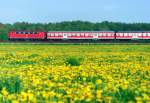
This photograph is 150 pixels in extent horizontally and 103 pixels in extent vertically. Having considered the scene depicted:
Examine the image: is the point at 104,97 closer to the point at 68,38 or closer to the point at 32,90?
the point at 32,90

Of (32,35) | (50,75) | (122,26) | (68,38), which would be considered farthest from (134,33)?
(50,75)

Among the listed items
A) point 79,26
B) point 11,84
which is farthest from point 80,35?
point 11,84

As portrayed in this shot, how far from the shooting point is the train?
8238cm

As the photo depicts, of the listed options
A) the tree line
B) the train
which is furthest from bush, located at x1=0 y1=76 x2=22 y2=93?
the tree line

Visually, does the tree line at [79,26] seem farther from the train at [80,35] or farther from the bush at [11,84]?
the bush at [11,84]

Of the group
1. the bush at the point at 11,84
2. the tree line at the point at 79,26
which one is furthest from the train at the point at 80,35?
the bush at the point at 11,84

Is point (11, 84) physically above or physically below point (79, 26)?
above

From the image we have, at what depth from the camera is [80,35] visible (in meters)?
83.1

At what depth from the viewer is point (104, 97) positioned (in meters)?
8.00

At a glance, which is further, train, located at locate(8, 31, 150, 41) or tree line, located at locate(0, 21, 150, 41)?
tree line, located at locate(0, 21, 150, 41)

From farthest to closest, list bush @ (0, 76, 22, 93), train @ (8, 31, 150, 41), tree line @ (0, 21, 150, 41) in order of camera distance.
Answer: tree line @ (0, 21, 150, 41) < train @ (8, 31, 150, 41) < bush @ (0, 76, 22, 93)

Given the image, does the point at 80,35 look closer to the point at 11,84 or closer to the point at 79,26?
the point at 79,26

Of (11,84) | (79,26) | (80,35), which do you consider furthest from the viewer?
(79,26)

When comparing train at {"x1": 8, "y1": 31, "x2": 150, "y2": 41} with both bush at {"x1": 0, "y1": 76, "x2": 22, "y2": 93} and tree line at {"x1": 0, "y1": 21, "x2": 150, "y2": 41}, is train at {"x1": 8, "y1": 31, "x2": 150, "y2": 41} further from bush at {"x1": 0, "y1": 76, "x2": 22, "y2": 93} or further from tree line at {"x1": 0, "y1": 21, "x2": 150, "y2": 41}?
bush at {"x1": 0, "y1": 76, "x2": 22, "y2": 93}
